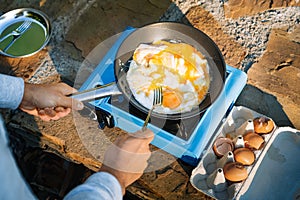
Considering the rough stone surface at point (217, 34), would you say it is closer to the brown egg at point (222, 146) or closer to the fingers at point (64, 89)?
the brown egg at point (222, 146)

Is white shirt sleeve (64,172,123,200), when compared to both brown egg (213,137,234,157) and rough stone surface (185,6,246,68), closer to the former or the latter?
brown egg (213,137,234,157)

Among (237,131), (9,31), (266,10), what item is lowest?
(9,31)

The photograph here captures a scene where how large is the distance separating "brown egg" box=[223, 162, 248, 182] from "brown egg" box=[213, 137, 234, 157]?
74mm

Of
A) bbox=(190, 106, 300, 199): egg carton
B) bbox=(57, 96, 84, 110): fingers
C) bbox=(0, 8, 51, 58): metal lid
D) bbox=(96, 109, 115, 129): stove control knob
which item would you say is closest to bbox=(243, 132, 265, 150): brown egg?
bbox=(190, 106, 300, 199): egg carton

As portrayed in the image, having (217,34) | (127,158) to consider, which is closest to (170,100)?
(127,158)

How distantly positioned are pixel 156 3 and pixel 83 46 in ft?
1.48

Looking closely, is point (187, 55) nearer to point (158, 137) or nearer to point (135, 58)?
point (135, 58)

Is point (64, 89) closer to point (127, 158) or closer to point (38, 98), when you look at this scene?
point (38, 98)

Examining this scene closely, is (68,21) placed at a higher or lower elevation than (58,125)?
higher

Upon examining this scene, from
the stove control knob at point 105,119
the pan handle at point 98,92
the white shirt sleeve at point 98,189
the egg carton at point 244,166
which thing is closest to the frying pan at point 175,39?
the pan handle at point 98,92

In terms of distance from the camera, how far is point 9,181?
0.80 meters

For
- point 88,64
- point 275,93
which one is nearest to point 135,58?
point 88,64

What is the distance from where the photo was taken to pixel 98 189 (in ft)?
3.70

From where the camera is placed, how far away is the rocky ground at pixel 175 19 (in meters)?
1.86
